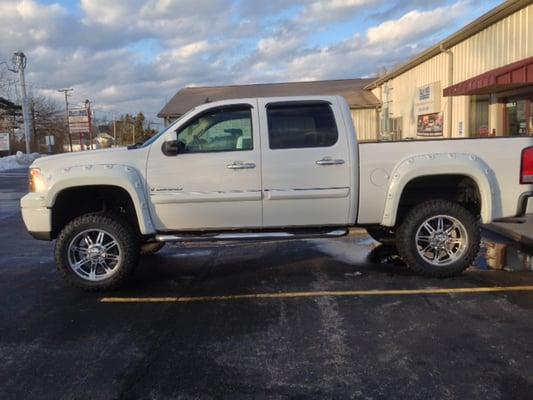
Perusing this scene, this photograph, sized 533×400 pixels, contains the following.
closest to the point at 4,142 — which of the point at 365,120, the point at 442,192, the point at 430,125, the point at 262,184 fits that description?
the point at 365,120

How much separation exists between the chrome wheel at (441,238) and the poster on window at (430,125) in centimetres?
1229

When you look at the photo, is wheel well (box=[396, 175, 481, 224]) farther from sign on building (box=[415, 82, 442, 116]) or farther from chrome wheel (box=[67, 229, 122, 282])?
sign on building (box=[415, 82, 442, 116])

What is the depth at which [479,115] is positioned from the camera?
15.2m

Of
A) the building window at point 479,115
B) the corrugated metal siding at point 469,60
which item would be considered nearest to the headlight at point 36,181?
the corrugated metal siding at point 469,60

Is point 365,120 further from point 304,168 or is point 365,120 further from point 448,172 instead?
point 304,168

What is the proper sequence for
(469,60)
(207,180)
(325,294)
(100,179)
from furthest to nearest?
(469,60), (207,180), (100,179), (325,294)

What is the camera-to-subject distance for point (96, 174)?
19.0ft

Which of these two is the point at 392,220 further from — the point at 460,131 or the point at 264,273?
the point at 460,131

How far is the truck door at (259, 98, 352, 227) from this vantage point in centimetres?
593

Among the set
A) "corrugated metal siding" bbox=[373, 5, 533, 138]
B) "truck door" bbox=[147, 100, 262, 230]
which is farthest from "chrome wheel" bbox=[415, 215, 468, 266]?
"corrugated metal siding" bbox=[373, 5, 533, 138]

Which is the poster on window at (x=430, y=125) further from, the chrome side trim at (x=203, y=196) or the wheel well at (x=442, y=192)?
the chrome side trim at (x=203, y=196)

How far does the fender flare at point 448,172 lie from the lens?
5910mm

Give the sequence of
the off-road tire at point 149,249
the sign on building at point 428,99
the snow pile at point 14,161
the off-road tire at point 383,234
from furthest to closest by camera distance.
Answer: the snow pile at point 14,161
the sign on building at point 428,99
the off-road tire at point 149,249
the off-road tire at point 383,234

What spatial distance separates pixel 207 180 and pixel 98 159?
Result: 121 cm
